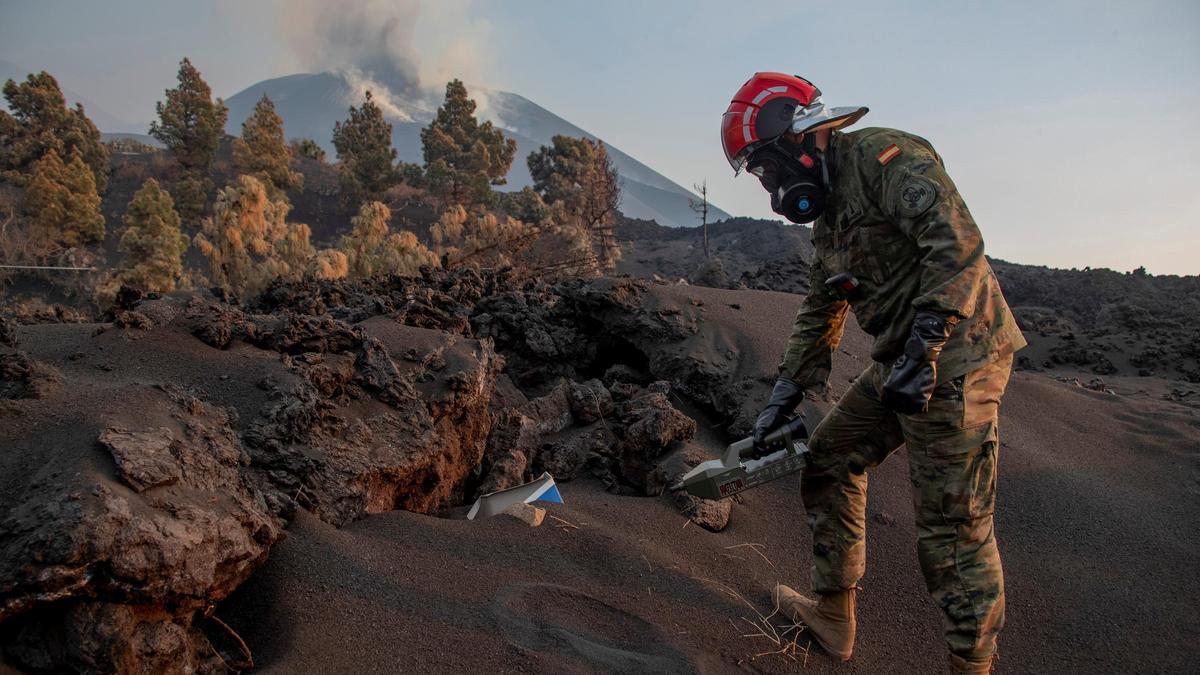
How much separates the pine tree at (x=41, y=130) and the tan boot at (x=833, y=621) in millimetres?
29990

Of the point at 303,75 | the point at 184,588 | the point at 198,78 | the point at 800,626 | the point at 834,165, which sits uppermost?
the point at 303,75

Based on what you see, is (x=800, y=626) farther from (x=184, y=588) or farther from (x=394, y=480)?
(x=184, y=588)

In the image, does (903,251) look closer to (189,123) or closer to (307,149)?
(189,123)

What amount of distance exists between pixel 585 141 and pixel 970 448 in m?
34.5

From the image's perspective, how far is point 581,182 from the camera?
32469 millimetres

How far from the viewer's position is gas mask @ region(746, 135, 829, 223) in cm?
233

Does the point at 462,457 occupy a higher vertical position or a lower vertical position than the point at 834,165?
lower

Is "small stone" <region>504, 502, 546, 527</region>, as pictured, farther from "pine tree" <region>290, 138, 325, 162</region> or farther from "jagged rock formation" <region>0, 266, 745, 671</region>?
"pine tree" <region>290, 138, 325, 162</region>

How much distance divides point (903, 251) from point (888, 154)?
33 cm

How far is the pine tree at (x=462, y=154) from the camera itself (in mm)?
29016

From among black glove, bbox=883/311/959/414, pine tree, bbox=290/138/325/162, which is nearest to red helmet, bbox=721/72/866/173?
black glove, bbox=883/311/959/414

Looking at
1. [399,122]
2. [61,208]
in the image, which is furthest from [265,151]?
[399,122]

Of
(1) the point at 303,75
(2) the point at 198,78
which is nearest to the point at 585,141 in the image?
(2) the point at 198,78

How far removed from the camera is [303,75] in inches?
5684
